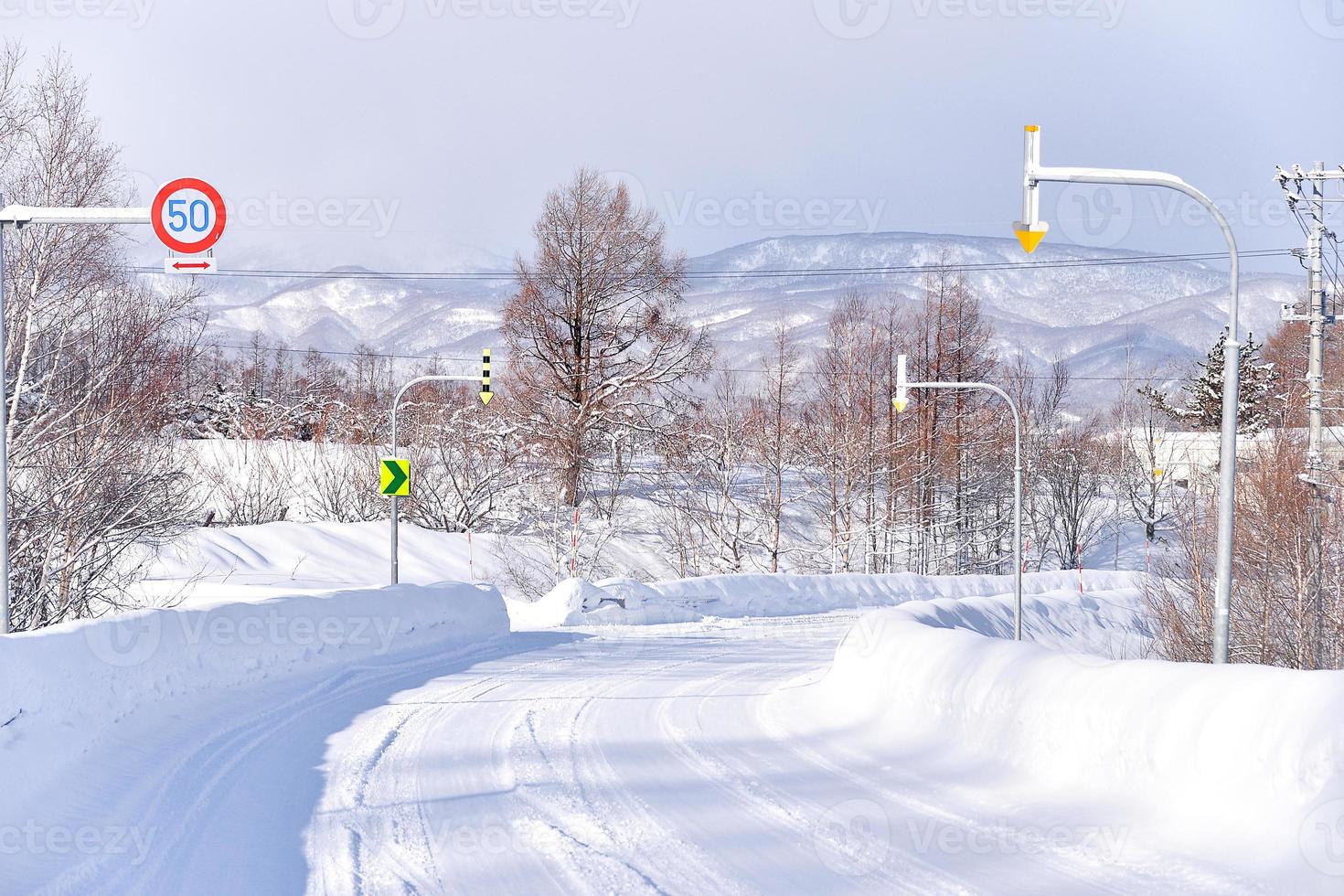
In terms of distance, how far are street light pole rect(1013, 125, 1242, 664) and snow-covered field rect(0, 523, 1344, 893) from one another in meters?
2.27

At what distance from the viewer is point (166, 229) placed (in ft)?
31.2

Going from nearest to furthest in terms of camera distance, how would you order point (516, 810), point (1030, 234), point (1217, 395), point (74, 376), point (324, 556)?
point (516, 810), point (1030, 234), point (74, 376), point (324, 556), point (1217, 395)

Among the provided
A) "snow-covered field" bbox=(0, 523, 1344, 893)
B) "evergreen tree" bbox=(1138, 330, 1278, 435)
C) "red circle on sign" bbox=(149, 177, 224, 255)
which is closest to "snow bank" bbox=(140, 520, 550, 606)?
"snow-covered field" bbox=(0, 523, 1344, 893)

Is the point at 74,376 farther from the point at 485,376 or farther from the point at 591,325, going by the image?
the point at 591,325

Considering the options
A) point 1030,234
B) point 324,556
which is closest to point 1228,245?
point 1030,234

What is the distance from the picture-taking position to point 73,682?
31.6 feet

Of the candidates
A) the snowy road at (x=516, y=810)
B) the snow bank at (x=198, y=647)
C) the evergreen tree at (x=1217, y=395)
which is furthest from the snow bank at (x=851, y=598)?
the evergreen tree at (x=1217, y=395)

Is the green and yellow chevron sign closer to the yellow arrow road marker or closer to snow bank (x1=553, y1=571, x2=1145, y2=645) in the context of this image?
snow bank (x1=553, y1=571, x2=1145, y2=645)

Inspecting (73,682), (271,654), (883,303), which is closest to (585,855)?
(73,682)

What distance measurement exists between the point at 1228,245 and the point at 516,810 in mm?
8273

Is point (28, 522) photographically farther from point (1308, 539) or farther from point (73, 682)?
point (1308, 539)

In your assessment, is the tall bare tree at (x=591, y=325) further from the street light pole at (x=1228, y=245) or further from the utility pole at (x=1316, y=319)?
the street light pole at (x=1228, y=245)

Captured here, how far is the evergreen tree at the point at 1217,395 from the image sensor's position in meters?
68.6

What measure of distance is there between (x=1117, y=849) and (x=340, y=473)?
4885cm
